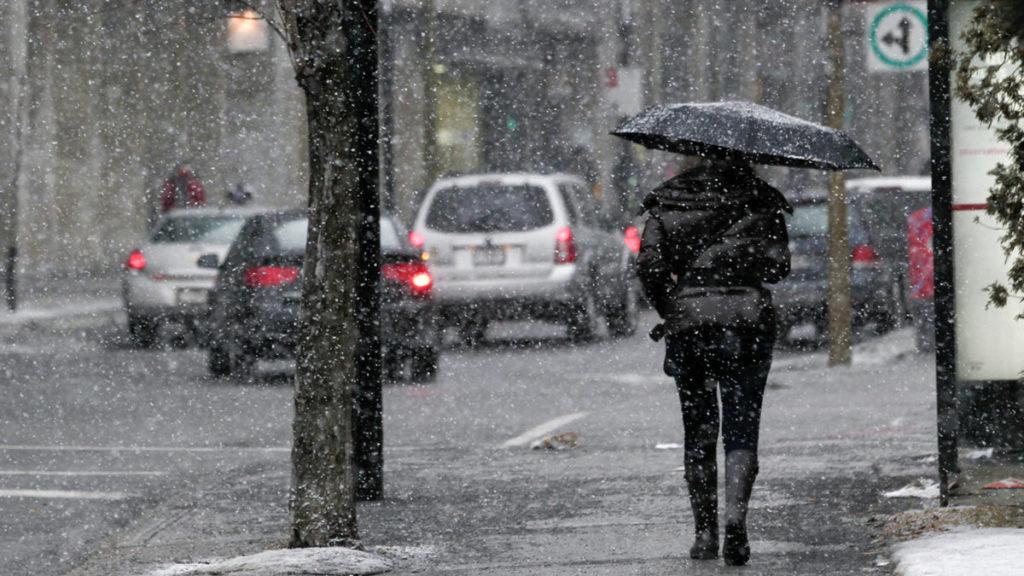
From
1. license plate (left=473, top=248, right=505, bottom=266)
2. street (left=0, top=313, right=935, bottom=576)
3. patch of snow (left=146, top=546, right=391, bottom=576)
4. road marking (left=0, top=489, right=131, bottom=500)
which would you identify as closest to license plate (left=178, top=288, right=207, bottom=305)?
street (left=0, top=313, right=935, bottom=576)

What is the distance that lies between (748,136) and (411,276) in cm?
1033

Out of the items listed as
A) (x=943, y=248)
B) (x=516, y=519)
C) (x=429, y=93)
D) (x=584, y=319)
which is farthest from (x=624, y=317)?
(x=429, y=93)

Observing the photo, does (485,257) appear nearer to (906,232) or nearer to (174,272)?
(174,272)

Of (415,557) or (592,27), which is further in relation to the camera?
(592,27)

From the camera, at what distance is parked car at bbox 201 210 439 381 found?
17.7 meters

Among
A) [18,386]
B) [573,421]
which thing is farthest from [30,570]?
[18,386]

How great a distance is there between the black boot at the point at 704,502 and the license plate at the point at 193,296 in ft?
46.1

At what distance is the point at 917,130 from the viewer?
205ft

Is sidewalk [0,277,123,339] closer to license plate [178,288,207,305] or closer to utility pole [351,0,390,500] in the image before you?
license plate [178,288,207,305]

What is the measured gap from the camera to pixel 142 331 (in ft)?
72.5

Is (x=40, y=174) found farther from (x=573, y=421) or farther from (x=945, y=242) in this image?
(x=945, y=242)

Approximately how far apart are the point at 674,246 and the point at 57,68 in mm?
28065

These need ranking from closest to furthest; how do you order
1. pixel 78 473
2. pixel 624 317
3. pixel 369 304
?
1. pixel 369 304
2. pixel 78 473
3. pixel 624 317

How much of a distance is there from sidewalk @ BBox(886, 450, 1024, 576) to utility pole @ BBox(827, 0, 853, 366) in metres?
8.26
